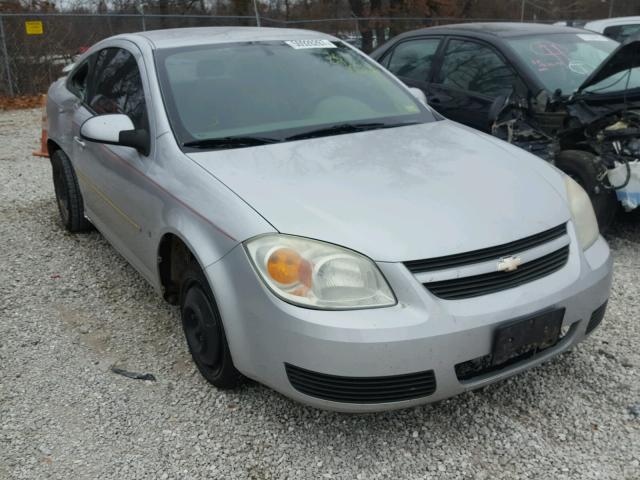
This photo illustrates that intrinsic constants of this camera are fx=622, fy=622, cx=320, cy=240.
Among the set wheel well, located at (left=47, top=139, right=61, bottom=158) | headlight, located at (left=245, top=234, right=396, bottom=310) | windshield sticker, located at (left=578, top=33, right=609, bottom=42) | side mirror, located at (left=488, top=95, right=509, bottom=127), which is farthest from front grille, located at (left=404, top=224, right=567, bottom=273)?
windshield sticker, located at (left=578, top=33, right=609, bottom=42)

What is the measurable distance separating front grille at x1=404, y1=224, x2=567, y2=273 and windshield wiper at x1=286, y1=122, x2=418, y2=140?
112cm

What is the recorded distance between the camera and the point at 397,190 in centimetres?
252

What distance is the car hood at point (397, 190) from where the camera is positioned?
7.44ft

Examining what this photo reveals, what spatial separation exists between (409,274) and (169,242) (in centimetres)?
132

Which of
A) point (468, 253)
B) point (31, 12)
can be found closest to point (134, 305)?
point (468, 253)

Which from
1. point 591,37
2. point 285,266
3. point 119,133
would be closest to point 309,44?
point 119,133

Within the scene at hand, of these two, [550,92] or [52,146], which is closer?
[550,92]

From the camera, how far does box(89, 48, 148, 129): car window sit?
3.33 metres

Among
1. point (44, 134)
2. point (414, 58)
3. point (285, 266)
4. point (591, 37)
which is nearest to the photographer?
point (285, 266)

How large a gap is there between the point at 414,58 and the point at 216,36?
2.92 metres

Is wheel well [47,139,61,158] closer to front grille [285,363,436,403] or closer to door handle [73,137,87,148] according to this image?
door handle [73,137,87,148]

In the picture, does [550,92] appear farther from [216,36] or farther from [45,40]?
[45,40]

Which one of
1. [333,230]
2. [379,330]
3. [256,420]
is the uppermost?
[333,230]

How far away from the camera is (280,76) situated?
11.2ft
